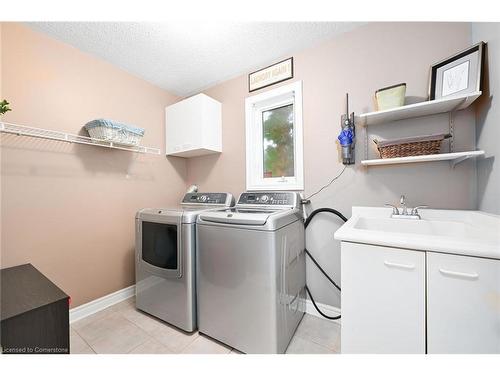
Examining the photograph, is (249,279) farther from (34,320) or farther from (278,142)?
(278,142)

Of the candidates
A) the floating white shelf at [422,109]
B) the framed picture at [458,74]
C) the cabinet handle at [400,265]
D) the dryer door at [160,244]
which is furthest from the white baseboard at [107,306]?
the framed picture at [458,74]

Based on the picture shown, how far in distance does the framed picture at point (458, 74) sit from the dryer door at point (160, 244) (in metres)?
1.92

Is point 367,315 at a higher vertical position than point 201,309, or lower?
higher

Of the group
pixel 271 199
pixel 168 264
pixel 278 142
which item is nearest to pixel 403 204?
pixel 271 199

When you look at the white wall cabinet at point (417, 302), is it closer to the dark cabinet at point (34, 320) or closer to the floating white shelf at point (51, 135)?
the dark cabinet at point (34, 320)

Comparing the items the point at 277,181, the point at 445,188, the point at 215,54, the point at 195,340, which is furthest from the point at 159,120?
the point at 445,188

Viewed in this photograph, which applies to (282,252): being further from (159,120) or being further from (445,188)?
(159,120)

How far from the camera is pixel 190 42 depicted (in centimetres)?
169

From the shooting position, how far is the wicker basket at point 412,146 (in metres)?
1.18

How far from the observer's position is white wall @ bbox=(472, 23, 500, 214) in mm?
995

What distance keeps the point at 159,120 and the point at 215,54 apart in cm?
103

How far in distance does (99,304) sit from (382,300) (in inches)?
89.1

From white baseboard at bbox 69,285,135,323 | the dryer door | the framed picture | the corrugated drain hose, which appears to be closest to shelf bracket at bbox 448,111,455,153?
the framed picture
